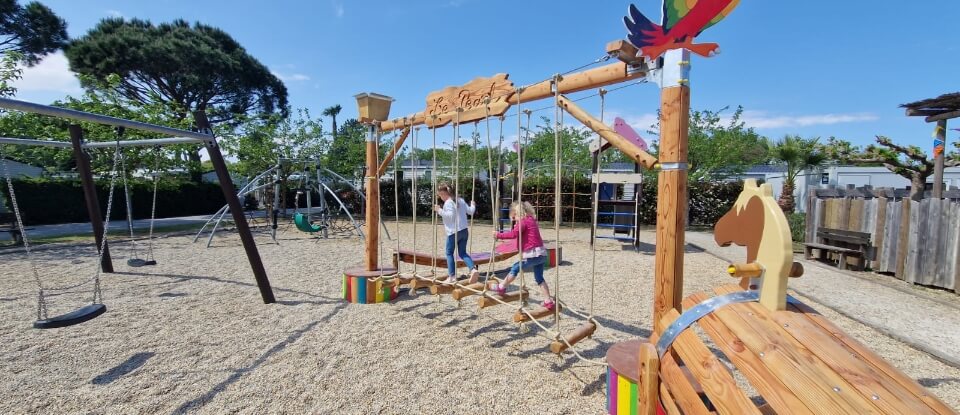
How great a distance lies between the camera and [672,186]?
2273 millimetres

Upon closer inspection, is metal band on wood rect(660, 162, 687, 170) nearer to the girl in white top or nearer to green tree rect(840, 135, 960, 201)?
the girl in white top

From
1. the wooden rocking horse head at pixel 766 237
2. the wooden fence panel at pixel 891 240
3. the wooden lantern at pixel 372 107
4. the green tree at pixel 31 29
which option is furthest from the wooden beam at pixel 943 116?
the green tree at pixel 31 29

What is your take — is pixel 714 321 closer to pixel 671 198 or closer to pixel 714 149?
pixel 671 198

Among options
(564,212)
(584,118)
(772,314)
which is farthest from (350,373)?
(564,212)

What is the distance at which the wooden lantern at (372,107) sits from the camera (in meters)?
5.04

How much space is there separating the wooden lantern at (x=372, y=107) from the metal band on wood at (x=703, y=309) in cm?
416

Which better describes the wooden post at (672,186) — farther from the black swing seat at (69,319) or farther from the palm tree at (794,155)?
the palm tree at (794,155)

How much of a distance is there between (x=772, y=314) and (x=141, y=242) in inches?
511

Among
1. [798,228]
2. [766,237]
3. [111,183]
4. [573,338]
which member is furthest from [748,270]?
[798,228]

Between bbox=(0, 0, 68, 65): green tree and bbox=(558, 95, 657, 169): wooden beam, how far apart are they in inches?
987

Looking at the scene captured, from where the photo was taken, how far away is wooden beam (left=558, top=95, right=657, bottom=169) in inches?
96.3

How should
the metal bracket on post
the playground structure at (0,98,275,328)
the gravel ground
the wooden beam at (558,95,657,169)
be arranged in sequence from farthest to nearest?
the playground structure at (0,98,275,328) < the gravel ground < the wooden beam at (558,95,657,169) < the metal bracket on post

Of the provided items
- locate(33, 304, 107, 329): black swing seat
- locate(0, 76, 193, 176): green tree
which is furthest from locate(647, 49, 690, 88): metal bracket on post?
locate(0, 76, 193, 176): green tree

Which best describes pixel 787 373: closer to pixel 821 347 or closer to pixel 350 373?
pixel 821 347
